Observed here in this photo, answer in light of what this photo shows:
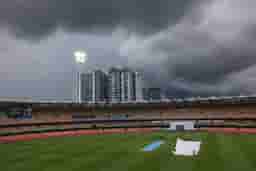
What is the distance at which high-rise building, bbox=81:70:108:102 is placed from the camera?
362 ft

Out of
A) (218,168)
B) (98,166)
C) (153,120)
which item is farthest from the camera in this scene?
(153,120)

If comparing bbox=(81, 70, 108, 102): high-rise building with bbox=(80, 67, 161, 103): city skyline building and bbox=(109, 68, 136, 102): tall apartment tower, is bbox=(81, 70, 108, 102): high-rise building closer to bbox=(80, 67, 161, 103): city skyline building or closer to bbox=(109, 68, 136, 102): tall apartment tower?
bbox=(80, 67, 161, 103): city skyline building

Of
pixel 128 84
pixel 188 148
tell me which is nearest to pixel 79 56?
pixel 188 148

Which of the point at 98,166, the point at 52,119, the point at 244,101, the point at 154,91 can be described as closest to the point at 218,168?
the point at 98,166

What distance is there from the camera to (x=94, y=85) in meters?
111

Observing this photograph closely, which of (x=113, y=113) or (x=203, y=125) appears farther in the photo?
(x=113, y=113)

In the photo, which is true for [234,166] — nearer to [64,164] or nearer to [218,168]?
[218,168]

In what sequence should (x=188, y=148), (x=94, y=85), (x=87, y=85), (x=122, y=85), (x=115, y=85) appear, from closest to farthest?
1. (x=188, y=148)
2. (x=94, y=85)
3. (x=122, y=85)
4. (x=87, y=85)
5. (x=115, y=85)

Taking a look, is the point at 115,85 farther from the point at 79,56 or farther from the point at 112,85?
the point at 79,56

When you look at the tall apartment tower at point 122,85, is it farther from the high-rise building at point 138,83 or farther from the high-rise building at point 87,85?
the high-rise building at point 87,85

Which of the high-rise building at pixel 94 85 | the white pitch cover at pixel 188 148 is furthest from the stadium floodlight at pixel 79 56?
the high-rise building at pixel 94 85

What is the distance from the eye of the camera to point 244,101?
4291 cm

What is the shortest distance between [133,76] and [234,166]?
329 feet

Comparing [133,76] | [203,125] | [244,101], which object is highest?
[133,76]
